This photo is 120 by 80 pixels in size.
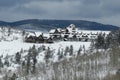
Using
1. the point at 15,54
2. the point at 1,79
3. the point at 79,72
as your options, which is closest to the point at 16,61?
the point at 15,54

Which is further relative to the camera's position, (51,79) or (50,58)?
(50,58)

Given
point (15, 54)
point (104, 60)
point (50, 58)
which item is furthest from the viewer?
point (15, 54)

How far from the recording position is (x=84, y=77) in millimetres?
152000

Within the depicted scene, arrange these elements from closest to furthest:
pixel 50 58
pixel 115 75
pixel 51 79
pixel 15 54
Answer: pixel 115 75 → pixel 51 79 → pixel 50 58 → pixel 15 54

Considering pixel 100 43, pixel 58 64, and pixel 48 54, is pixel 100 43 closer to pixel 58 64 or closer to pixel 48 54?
pixel 48 54

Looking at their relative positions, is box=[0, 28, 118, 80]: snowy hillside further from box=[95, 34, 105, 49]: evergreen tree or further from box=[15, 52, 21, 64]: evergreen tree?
box=[95, 34, 105, 49]: evergreen tree

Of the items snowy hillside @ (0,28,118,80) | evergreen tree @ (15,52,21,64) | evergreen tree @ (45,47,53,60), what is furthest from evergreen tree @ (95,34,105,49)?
evergreen tree @ (15,52,21,64)

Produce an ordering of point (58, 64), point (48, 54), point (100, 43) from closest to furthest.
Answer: point (58, 64), point (48, 54), point (100, 43)

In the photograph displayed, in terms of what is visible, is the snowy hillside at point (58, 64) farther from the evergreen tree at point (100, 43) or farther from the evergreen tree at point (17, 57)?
the evergreen tree at point (100, 43)

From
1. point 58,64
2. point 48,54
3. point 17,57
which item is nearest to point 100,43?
point 48,54

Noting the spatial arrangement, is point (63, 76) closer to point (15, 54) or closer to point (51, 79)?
point (51, 79)

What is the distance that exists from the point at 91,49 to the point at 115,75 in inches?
1671

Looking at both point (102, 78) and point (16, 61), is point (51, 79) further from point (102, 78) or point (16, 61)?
point (16, 61)

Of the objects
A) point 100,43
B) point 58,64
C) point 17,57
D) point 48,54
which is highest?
point 100,43
